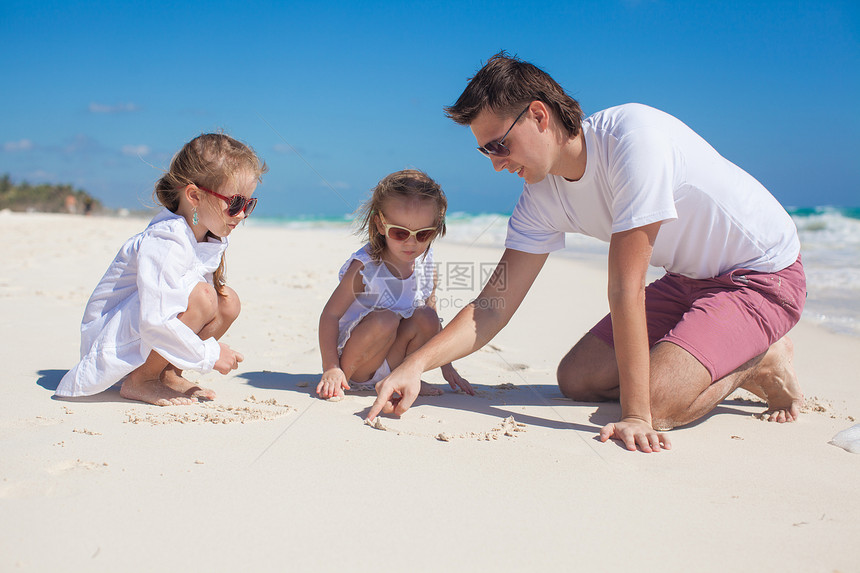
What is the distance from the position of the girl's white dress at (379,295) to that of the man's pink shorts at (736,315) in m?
1.23

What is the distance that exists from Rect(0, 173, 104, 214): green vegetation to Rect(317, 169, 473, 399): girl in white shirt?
2747 centimetres

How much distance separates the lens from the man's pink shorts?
259 centimetres

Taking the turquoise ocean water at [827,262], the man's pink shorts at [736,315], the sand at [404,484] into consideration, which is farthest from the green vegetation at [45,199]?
the man's pink shorts at [736,315]

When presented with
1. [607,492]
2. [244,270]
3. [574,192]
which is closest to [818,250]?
[244,270]

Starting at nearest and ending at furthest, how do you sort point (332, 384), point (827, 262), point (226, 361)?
point (226, 361), point (332, 384), point (827, 262)

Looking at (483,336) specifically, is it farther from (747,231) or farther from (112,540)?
(112,540)

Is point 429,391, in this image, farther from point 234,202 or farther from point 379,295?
point 234,202

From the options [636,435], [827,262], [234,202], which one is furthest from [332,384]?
[827,262]

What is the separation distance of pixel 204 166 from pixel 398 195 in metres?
0.90

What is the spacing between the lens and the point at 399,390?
2.51m

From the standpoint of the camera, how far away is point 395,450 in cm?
219

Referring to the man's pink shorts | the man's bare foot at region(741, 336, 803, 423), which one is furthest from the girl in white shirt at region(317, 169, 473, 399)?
the man's bare foot at region(741, 336, 803, 423)

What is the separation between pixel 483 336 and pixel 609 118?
1.03 meters

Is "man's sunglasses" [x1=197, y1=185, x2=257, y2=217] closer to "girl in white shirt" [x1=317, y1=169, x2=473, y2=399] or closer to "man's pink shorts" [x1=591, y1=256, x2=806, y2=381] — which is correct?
"girl in white shirt" [x1=317, y1=169, x2=473, y2=399]
